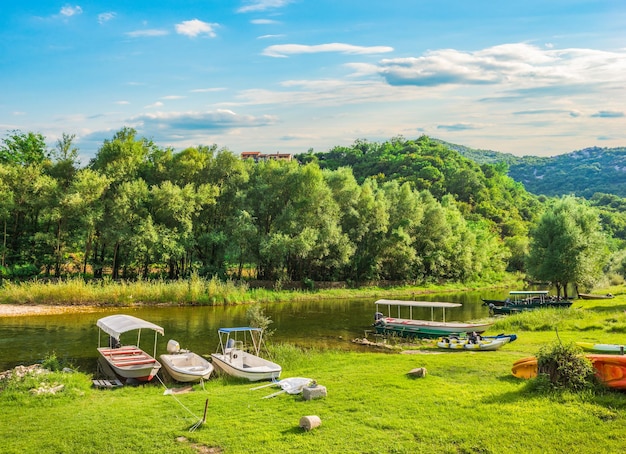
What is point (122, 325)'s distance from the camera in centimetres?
2286

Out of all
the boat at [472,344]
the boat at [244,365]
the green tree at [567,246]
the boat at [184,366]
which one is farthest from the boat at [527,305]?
the boat at [184,366]

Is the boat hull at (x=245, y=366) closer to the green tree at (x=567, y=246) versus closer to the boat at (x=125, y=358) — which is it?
the boat at (x=125, y=358)

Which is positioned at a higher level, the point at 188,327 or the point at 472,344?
the point at 472,344

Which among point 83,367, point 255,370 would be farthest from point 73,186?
point 255,370

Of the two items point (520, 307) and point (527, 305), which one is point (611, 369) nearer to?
point (520, 307)

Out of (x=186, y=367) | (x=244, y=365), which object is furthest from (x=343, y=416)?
(x=186, y=367)

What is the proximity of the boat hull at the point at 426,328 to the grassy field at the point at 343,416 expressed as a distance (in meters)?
11.6

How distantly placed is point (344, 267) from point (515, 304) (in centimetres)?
2302

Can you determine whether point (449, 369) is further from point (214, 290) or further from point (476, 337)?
point (214, 290)

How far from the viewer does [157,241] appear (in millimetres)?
47625

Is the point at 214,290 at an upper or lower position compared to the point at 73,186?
lower

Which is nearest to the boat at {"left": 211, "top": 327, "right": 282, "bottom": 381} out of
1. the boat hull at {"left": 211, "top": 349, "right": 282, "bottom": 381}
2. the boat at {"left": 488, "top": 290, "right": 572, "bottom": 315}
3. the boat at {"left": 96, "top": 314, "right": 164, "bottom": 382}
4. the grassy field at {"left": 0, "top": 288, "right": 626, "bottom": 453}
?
the boat hull at {"left": 211, "top": 349, "right": 282, "bottom": 381}

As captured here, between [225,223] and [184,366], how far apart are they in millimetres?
35359

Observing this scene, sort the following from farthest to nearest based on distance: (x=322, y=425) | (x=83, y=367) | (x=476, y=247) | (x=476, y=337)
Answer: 1. (x=476, y=247)
2. (x=476, y=337)
3. (x=83, y=367)
4. (x=322, y=425)
